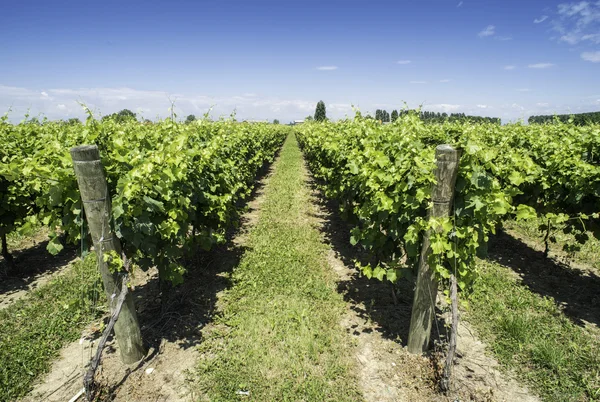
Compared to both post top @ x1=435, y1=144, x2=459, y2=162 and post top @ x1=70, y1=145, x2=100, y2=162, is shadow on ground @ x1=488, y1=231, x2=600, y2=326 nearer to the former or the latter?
post top @ x1=435, y1=144, x2=459, y2=162

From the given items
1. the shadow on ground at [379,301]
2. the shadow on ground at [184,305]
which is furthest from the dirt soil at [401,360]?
the shadow on ground at [184,305]

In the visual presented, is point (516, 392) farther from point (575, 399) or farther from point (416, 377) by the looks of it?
point (416, 377)

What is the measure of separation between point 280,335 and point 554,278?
5023 mm

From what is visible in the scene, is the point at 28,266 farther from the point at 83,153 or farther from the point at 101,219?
the point at 83,153

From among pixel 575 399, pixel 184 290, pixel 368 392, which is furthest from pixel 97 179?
pixel 575 399

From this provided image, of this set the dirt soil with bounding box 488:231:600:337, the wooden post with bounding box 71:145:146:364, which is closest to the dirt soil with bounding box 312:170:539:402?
the dirt soil with bounding box 488:231:600:337

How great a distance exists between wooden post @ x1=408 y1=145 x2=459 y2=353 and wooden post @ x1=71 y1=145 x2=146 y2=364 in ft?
10.1

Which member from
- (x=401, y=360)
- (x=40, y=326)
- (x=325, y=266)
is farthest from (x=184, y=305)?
(x=401, y=360)

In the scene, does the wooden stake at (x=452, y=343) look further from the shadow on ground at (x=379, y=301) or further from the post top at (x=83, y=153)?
the post top at (x=83, y=153)

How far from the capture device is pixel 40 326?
13.7ft

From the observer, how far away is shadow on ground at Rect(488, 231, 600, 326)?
4.71 meters

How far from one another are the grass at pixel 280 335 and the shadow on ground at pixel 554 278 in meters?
3.39

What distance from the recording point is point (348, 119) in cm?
974

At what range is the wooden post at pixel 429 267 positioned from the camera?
9.58ft
